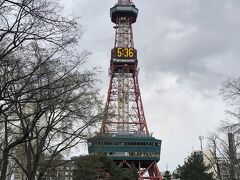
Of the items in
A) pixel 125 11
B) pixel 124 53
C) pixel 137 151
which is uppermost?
pixel 125 11

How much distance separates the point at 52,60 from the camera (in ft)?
46.1

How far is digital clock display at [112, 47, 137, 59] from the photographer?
322 feet

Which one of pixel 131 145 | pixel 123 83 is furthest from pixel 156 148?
pixel 123 83

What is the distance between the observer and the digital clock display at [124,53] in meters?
98.1

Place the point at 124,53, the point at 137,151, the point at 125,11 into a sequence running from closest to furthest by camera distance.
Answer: the point at 137,151 < the point at 124,53 < the point at 125,11

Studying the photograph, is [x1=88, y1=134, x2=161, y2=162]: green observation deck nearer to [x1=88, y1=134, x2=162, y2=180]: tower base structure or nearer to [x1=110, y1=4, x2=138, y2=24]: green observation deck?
[x1=88, y1=134, x2=162, y2=180]: tower base structure

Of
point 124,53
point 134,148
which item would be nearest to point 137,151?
point 134,148

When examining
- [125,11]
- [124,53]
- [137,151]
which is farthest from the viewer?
[125,11]

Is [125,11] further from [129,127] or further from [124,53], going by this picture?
[129,127]

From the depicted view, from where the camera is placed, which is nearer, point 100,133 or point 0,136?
point 100,133

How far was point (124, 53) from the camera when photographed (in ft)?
323

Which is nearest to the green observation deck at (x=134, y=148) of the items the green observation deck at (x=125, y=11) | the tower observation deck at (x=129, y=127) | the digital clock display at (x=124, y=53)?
the tower observation deck at (x=129, y=127)

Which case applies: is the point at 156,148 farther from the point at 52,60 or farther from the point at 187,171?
the point at 52,60

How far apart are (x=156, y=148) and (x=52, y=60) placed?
7914 cm
